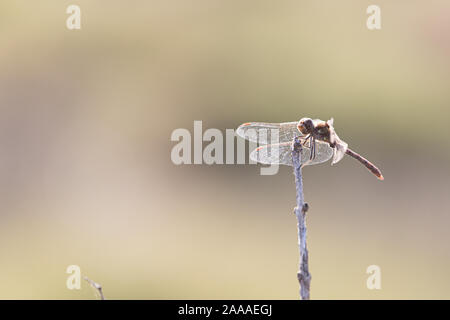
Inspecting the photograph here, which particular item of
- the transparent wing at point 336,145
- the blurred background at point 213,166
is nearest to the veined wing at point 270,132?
the transparent wing at point 336,145

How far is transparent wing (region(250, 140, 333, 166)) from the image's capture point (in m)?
3.84

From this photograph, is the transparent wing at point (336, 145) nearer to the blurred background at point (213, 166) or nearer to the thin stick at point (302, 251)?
the thin stick at point (302, 251)

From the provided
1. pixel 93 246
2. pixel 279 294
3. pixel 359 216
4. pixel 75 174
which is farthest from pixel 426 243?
pixel 75 174

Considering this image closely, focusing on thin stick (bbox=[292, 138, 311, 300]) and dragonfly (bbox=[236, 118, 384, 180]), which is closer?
thin stick (bbox=[292, 138, 311, 300])

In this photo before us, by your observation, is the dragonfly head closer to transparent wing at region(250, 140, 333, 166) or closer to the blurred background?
transparent wing at region(250, 140, 333, 166)

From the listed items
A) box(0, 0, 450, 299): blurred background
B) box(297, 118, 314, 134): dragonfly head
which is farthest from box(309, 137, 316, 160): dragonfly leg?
box(0, 0, 450, 299): blurred background

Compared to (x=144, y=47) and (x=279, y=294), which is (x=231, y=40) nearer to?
(x=144, y=47)

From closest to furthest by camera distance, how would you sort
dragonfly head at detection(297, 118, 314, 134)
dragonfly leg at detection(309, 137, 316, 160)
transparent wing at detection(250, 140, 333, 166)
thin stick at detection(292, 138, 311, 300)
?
1. thin stick at detection(292, 138, 311, 300)
2. dragonfly head at detection(297, 118, 314, 134)
3. dragonfly leg at detection(309, 137, 316, 160)
4. transparent wing at detection(250, 140, 333, 166)

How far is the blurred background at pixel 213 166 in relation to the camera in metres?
9.43

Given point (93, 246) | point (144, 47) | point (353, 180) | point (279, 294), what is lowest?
point (279, 294)

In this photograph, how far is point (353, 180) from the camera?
11766 mm

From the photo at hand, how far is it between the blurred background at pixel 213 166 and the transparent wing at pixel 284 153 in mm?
4801

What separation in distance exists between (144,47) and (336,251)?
8207 millimetres

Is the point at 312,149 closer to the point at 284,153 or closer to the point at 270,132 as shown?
the point at 284,153
